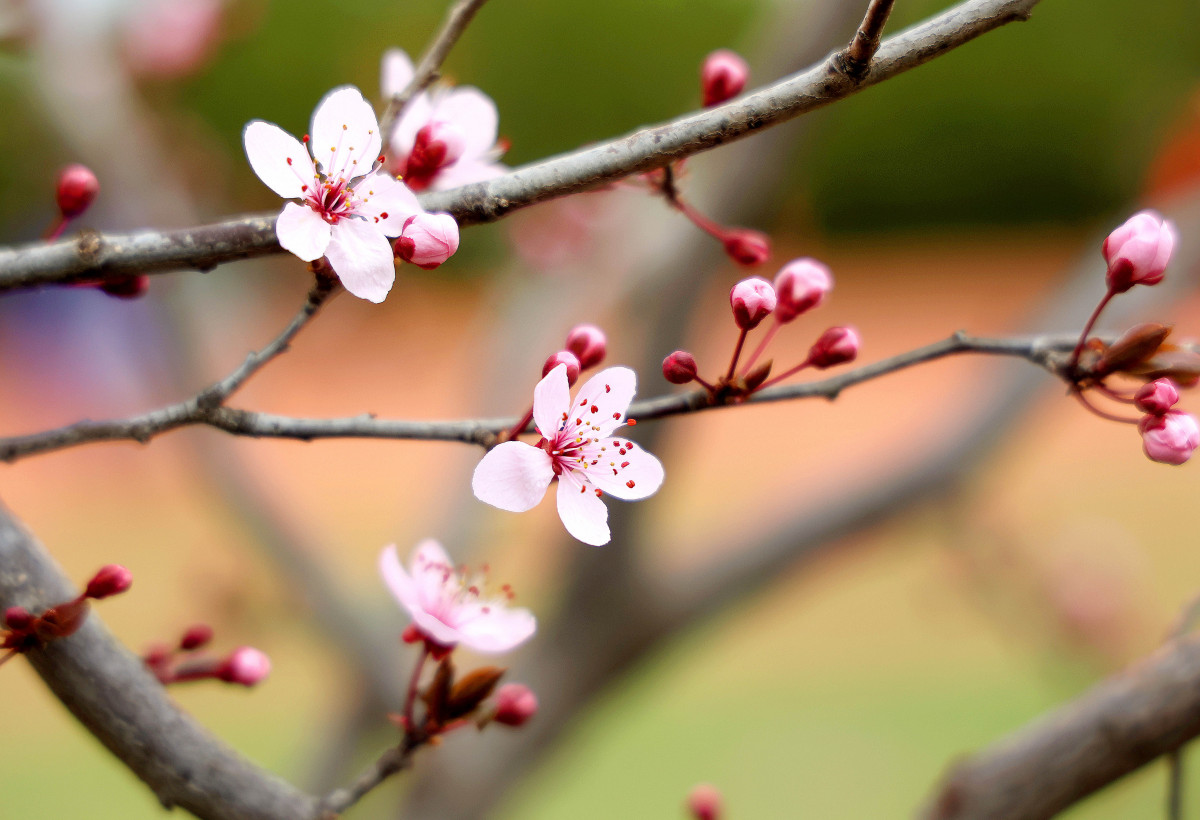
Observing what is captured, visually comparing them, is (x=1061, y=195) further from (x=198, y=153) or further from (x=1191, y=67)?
(x=198, y=153)

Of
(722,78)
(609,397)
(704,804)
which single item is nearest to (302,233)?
(609,397)

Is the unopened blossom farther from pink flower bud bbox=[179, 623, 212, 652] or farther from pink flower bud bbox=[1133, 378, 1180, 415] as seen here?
pink flower bud bbox=[1133, 378, 1180, 415]

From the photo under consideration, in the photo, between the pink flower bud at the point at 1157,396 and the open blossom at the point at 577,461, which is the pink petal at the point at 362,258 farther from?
the pink flower bud at the point at 1157,396

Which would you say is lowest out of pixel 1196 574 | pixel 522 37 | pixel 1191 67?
pixel 1196 574

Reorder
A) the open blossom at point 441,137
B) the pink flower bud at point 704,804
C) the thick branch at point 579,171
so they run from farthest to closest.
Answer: the pink flower bud at point 704,804 < the open blossom at point 441,137 < the thick branch at point 579,171

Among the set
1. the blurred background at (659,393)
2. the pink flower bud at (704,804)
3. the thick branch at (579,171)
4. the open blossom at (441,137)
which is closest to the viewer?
the thick branch at (579,171)

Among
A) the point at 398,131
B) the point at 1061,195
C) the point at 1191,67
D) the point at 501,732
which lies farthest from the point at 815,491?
the point at 1061,195

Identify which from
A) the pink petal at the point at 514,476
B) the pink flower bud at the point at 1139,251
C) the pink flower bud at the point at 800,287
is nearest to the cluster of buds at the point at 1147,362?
the pink flower bud at the point at 1139,251
